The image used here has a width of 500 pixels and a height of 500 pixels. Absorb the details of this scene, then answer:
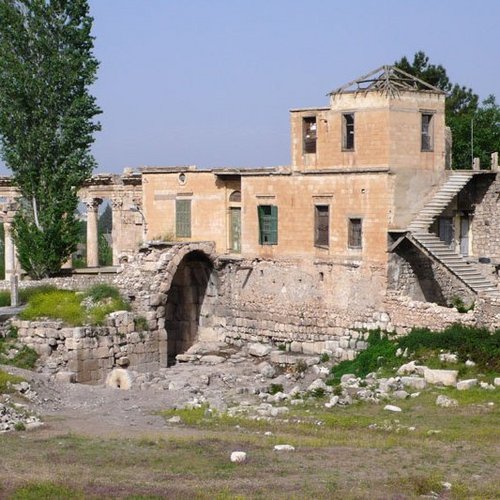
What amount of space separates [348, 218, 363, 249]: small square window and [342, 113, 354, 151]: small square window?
2324mm

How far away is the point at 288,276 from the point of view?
124 feet

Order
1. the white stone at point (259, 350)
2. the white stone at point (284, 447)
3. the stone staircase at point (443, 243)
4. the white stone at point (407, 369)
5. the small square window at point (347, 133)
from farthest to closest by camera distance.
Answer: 1. the white stone at point (259, 350)
2. the small square window at point (347, 133)
3. the stone staircase at point (443, 243)
4. the white stone at point (407, 369)
5. the white stone at point (284, 447)

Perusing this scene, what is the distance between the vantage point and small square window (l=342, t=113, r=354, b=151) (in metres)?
35.8

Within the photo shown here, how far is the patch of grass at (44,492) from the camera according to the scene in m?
18.4

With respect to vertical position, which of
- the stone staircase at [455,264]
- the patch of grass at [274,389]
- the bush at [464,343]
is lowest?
the patch of grass at [274,389]

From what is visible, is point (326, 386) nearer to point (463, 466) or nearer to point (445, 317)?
point (445, 317)

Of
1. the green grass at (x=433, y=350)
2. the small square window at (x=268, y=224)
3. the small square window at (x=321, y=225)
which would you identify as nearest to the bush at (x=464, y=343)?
the green grass at (x=433, y=350)

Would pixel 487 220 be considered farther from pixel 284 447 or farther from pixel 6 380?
pixel 284 447

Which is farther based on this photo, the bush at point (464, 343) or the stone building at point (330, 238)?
the stone building at point (330, 238)

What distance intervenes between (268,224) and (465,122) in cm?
1854

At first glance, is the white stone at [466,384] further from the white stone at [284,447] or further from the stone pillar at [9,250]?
the stone pillar at [9,250]

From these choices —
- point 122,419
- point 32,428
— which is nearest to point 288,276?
point 122,419

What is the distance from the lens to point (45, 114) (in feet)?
141

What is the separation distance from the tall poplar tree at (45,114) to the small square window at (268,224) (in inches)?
340
